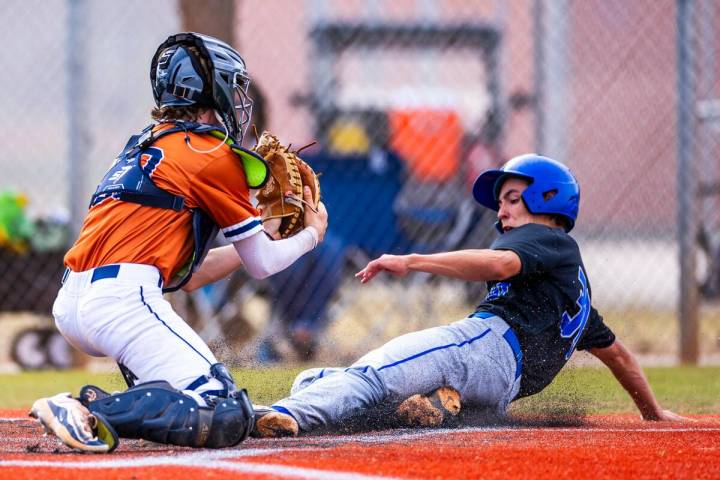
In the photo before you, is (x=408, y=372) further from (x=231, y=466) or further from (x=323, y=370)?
(x=231, y=466)

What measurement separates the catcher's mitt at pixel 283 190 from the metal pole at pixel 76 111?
457 centimetres

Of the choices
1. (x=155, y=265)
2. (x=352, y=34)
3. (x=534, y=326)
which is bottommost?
(x=534, y=326)

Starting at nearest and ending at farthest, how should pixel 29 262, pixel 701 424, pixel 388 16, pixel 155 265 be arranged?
pixel 155 265 < pixel 701 424 < pixel 29 262 < pixel 388 16

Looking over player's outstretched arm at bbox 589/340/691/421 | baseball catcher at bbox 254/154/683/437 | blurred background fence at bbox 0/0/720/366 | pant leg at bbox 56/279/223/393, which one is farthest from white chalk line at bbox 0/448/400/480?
blurred background fence at bbox 0/0/720/366

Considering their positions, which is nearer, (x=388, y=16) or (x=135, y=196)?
(x=135, y=196)

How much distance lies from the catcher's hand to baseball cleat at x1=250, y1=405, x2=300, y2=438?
0.74 m

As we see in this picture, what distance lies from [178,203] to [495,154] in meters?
5.54

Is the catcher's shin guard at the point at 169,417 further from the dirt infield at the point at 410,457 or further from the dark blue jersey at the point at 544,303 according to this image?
the dark blue jersey at the point at 544,303

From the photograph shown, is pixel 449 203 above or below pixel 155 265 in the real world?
below

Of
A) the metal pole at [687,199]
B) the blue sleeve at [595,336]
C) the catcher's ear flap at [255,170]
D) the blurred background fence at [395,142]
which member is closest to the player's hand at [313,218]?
the catcher's ear flap at [255,170]

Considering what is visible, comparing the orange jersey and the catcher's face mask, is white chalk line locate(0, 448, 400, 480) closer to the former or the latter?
the orange jersey

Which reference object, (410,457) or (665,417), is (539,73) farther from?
(410,457)

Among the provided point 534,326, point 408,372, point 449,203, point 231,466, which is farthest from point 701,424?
point 449,203

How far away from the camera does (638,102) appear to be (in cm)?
934
